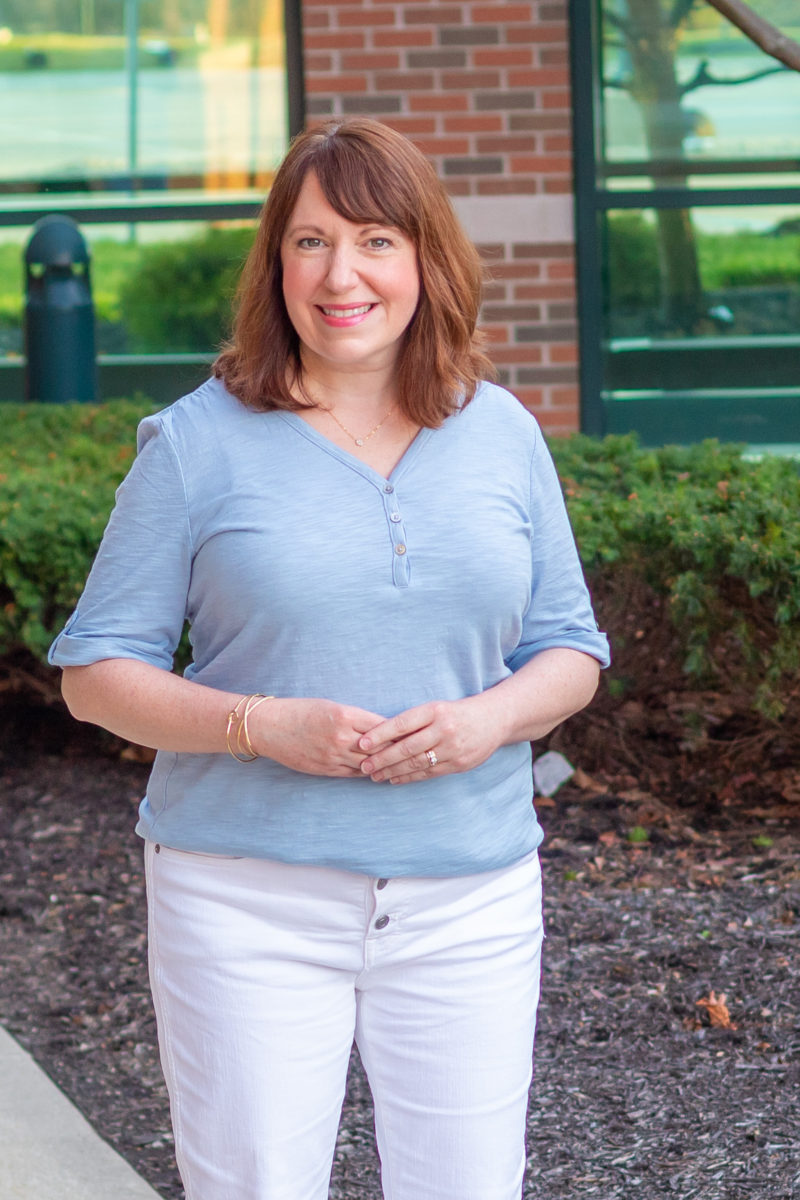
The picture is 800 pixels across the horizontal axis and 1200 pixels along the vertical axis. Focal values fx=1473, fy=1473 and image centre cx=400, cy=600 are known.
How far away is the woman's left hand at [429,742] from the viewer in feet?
5.98

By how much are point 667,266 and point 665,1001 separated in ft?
14.0

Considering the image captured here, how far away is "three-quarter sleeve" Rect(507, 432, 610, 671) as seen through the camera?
2.10m

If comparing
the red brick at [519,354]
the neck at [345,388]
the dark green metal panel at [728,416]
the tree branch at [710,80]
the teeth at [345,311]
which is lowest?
the dark green metal panel at [728,416]

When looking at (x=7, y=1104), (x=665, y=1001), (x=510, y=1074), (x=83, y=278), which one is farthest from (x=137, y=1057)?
(x=83, y=278)

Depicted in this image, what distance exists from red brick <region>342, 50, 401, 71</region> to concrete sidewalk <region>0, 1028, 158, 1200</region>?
15.0 feet

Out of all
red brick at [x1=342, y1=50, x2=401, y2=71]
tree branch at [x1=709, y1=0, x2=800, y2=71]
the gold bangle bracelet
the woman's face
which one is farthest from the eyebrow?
red brick at [x1=342, y1=50, x2=401, y2=71]

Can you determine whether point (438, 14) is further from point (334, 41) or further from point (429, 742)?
point (429, 742)

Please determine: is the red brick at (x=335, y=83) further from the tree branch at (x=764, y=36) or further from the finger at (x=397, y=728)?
the finger at (x=397, y=728)

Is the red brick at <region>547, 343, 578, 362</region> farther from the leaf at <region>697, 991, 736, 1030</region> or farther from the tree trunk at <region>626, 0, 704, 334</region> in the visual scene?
the leaf at <region>697, 991, 736, 1030</region>

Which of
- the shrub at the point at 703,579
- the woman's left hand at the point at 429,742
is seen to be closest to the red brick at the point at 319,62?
the shrub at the point at 703,579

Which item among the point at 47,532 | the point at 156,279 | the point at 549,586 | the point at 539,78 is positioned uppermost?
the point at 539,78

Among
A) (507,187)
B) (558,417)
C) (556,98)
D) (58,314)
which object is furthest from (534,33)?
(58,314)

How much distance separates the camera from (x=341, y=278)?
74.5 inches

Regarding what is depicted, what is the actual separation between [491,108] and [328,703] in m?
5.02
